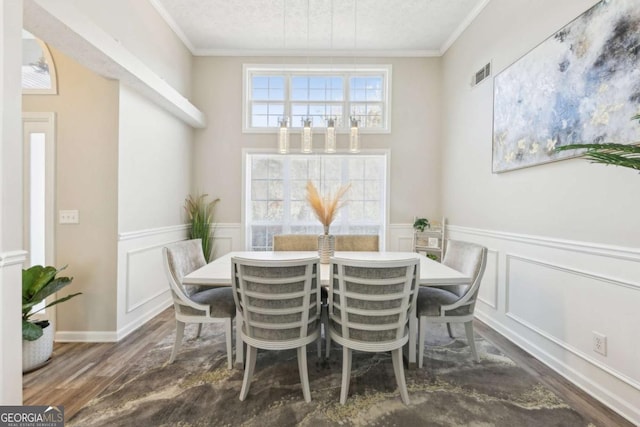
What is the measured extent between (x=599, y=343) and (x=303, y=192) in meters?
3.47

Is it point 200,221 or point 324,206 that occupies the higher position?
point 324,206

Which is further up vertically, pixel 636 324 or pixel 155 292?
pixel 636 324

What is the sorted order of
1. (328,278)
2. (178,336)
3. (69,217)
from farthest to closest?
(69,217) < (178,336) < (328,278)

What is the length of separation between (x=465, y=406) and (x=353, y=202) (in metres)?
3.05

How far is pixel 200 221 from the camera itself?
4.08m

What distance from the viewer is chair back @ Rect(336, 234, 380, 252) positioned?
3.07 m

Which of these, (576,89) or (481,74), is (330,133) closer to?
(576,89)

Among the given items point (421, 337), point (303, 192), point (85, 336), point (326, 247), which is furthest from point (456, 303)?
point (85, 336)

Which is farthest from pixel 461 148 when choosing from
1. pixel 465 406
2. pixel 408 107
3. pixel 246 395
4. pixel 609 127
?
pixel 246 395

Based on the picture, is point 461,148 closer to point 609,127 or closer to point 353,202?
point 353,202

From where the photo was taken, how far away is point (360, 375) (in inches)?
82.2

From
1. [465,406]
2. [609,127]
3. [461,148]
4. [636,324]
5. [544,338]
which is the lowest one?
[465,406]

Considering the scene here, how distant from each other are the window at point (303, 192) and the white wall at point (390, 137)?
20 cm

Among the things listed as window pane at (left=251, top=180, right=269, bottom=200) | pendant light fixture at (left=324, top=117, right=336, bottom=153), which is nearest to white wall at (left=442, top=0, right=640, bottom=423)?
pendant light fixture at (left=324, top=117, right=336, bottom=153)
